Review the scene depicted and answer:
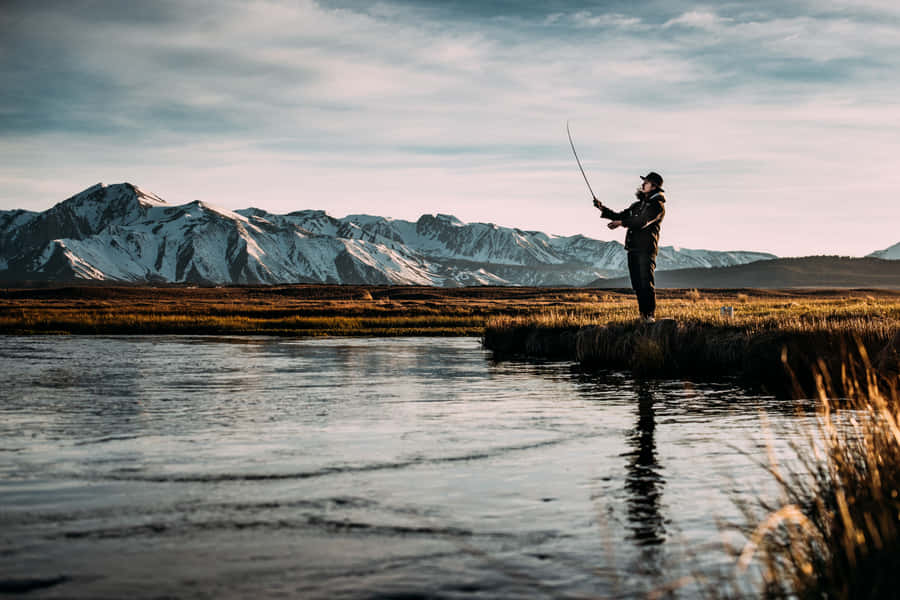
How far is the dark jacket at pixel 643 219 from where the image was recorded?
25.4m

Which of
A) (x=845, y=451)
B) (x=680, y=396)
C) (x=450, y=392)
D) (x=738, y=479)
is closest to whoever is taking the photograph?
(x=845, y=451)

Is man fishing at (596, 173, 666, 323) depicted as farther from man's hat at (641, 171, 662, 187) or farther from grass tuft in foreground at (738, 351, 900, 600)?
grass tuft in foreground at (738, 351, 900, 600)

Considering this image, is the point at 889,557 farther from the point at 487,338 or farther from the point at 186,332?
the point at 186,332

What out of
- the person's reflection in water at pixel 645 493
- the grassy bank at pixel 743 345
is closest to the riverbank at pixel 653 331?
the grassy bank at pixel 743 345

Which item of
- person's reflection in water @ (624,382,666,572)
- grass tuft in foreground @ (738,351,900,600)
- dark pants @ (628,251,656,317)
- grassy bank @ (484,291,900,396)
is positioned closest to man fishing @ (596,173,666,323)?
dark pants @ (628,251,656,317)

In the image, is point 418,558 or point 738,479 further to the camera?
point 738,479

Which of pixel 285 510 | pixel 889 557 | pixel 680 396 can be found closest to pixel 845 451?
pixel 889 557

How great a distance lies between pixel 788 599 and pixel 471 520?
3.48m

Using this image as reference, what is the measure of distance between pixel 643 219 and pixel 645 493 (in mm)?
16193

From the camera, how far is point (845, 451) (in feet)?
27.5

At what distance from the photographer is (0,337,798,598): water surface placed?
7.25 meters

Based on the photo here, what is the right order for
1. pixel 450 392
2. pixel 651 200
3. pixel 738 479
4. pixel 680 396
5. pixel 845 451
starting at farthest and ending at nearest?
1. pixel 651 200
2. pixel 450 392
3. pixel 680 396
4. pixel 738 479
5. pixel 845 451

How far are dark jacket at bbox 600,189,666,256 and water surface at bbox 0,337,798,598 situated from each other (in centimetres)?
548

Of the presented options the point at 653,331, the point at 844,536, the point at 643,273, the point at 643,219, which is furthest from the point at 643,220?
the point at 844,536
